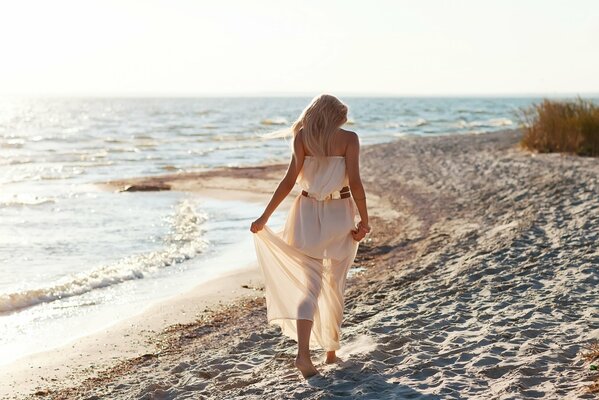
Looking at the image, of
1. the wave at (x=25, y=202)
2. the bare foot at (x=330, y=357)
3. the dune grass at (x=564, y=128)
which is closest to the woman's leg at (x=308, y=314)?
the bare foot at (x=330, y=357)

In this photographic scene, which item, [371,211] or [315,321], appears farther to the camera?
[371,211]

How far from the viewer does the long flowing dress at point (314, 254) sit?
188 inches

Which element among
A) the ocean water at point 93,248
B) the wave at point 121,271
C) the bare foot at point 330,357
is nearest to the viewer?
the bare foot at point 330,357

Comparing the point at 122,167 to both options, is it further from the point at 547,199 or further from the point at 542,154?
the point at 547,199

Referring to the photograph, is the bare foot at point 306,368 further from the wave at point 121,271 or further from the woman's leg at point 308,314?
the wave at point 121,271

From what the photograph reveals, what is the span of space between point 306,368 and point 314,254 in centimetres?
70

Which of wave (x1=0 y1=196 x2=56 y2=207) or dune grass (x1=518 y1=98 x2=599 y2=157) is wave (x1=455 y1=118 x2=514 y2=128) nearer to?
dune grass (x1=518 y1=98 x2=599 y2=157)

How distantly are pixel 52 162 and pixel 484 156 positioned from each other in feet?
49.8

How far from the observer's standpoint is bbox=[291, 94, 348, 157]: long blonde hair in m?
4.66

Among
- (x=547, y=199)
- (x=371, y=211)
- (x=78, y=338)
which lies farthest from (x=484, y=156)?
(x=78, y=338)

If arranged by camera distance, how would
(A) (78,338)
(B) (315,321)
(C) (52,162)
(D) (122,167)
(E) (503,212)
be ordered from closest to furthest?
(B) (315,321)
(A) (78,338)
(E) (503,212)
(D) (122,167)
(C) (52,162)

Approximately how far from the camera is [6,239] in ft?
37.4

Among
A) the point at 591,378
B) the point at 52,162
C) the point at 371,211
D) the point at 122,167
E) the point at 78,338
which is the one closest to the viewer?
the point at 591,378

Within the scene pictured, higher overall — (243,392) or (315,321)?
(315,321)
